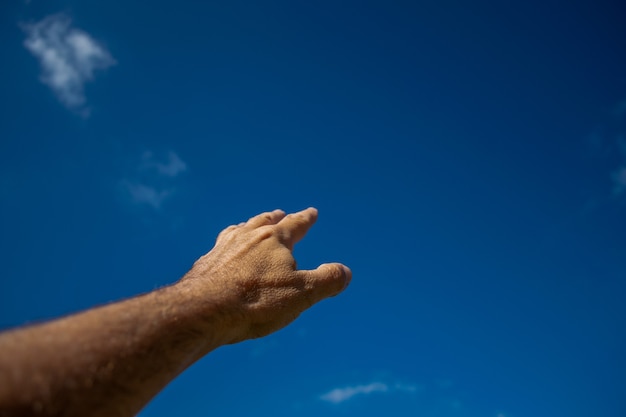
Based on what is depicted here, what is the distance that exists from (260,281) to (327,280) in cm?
80

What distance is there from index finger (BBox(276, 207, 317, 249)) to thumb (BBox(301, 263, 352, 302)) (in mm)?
693

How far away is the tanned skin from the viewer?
1759mm

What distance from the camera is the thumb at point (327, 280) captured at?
410 centimetres

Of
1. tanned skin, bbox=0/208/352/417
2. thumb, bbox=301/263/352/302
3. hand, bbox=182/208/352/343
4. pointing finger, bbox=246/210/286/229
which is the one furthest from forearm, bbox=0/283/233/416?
pointing finger, bbox=246/210/286/229

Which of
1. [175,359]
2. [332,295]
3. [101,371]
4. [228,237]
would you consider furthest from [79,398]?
[228,237]

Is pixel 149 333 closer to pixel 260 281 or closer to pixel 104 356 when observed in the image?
pixel 104 356

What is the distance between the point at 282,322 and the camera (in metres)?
3.83

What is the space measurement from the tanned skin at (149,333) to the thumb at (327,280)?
1cm

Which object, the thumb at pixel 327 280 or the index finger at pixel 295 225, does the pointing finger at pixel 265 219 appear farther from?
the thumb at pixel 327 280

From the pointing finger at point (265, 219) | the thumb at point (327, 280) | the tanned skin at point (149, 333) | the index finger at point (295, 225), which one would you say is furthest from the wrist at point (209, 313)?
the pointing finger at point (265, 219)

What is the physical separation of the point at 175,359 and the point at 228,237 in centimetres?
256

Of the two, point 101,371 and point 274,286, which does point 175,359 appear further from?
point 274,286

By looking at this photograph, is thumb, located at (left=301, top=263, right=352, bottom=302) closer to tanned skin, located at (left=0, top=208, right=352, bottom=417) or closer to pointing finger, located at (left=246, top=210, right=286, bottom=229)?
tanned skin, located at (left=0, top=208, right=352, bottom=417)

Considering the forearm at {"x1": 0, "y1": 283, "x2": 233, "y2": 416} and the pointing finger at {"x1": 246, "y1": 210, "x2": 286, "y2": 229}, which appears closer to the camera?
the forearm at {"x1": 0, "y1": 283, "x2": 233, "y2": 416}
